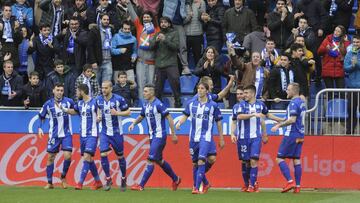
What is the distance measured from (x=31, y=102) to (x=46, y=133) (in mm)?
841

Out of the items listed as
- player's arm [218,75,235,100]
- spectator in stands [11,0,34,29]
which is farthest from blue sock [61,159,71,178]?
spectator in stands [11,0,34,29]

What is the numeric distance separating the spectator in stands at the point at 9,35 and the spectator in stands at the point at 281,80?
6.60m

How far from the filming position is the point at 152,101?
20.1m

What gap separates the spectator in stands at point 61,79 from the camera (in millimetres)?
22766

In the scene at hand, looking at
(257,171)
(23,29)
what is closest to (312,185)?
(257,171)

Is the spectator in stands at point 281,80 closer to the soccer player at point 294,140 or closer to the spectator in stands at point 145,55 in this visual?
the soccer player at point 294,140

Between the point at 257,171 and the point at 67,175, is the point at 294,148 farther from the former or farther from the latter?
the point at 67,175

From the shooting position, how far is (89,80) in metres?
22.5

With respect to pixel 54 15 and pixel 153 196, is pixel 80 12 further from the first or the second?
pixel 153 196

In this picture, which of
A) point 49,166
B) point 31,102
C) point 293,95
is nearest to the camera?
point 293,95

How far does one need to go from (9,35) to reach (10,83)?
1.55m

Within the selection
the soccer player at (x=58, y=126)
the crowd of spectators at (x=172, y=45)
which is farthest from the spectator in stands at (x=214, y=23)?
the soccer player at (x=58, y=126)

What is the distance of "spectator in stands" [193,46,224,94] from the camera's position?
22.0 meters

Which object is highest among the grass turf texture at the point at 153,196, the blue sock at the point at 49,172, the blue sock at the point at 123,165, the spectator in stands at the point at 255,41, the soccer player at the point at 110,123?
the spectator in stands at the point at 255,41
